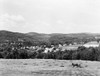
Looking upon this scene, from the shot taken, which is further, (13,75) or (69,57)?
(69,57)

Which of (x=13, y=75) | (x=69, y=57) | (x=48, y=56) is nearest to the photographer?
(x=13, y=75)

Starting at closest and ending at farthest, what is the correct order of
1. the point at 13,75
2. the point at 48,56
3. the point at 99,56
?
the point at 13,75, the point at 99,56, the point at 48,56

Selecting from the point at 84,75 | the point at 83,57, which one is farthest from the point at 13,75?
the point at 83,57

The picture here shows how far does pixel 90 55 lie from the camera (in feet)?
125

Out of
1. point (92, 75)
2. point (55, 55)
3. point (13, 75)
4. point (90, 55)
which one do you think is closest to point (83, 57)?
point (90, 55)

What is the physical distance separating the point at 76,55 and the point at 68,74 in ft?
83.8

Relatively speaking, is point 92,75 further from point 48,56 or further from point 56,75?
point 48,56

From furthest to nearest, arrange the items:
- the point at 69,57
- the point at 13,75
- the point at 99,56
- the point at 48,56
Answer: the point at 48,56, the point at 69,57, the point at 99,56, the point at 13,75

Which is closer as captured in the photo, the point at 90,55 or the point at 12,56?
the point at 90,55

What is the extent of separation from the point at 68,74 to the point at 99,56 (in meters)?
25.9

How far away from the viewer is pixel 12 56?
41.3 m

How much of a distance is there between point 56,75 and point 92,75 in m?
3.45

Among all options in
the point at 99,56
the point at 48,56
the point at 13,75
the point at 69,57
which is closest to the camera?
the point at 13,75

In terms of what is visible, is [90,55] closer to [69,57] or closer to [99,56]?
[99,56]
